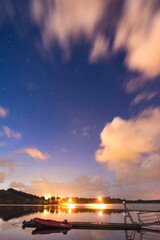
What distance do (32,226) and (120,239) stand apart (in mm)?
19443

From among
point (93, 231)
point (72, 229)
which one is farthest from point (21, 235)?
point (93, 231)

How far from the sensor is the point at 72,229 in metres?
36.4

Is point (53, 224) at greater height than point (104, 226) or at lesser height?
greater

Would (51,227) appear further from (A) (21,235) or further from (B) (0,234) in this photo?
(B) (0,234)

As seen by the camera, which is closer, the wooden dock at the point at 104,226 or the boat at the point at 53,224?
the wooden dock at the point at 104,226

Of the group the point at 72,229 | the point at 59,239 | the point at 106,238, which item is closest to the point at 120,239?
the point at 106,238

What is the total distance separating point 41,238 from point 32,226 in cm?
1038

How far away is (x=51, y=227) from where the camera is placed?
3681cm

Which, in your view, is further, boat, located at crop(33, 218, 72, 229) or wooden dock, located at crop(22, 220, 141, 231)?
boat, located at crop(33, 218, 72, 229)

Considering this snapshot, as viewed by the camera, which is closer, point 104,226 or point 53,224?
point 104,226

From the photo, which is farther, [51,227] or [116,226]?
[51,227]

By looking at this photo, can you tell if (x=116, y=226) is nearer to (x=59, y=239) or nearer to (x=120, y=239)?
(x=120, y=239)

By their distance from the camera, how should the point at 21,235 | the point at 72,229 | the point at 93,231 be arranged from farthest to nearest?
the point at 72,229 < the point at 93,231 < the point at 21,235


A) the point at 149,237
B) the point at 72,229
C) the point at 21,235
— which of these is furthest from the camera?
the point at 72,229
